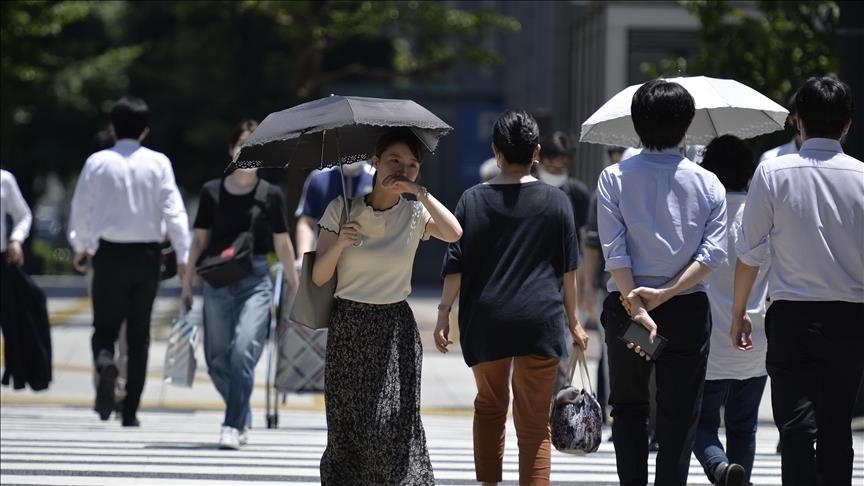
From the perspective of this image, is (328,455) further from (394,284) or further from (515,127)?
(515,127)

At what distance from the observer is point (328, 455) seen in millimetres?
6066

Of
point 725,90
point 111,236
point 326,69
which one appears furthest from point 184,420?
point 326,69

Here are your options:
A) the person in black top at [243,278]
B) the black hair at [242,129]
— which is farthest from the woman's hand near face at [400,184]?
the black hair at [242,129]

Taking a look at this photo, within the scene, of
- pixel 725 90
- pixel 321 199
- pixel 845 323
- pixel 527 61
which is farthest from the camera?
pixel 527 61

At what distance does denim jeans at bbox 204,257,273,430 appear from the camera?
29.7 feet

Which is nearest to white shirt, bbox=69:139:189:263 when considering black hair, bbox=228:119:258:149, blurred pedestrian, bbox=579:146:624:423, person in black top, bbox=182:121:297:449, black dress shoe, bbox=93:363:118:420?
black dress shoe, bbox=93:363:118:420

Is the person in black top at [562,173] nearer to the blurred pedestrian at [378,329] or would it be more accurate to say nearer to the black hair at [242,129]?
the black hair at [242,129]

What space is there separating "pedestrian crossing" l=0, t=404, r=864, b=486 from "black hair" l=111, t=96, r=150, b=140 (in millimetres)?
1915

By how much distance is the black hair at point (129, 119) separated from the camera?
33.8ft

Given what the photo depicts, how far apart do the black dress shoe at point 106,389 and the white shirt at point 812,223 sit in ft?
17.3

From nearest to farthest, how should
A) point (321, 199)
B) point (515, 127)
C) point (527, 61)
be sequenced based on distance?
1. point (515, 127)
2. point (321, 199)
3. point (527, 61)

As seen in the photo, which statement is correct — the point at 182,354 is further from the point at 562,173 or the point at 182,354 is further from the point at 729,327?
the point at 729,327

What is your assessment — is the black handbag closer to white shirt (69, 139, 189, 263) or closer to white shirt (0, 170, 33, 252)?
white shirt (69, 139, 189, 263)

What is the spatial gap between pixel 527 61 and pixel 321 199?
2845 cm
